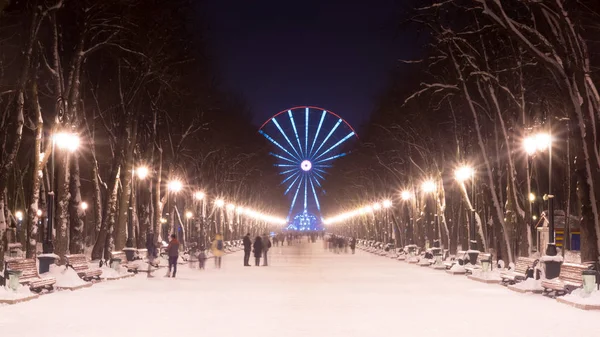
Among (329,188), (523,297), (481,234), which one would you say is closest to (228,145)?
(481,234)

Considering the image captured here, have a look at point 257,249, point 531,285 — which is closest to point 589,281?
point 531,285

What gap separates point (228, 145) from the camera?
6969 cm

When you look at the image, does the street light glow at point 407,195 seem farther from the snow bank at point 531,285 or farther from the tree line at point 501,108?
the snow bank at point 531,285

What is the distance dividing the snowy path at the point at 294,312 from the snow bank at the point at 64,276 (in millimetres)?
609

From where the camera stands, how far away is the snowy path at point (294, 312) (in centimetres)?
1538

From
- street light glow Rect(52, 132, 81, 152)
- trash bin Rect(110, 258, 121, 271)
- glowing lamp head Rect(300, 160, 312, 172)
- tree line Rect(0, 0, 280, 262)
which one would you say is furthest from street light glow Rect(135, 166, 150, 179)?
glowing lamp head Rect(300, 160, 312, 172)

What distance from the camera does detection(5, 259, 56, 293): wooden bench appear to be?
77.0 feet

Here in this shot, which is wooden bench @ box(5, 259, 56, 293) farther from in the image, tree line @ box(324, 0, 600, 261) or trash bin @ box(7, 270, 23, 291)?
tree line @ box(324, 0, 600, 261)

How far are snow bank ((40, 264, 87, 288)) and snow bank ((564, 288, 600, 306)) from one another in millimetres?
14232

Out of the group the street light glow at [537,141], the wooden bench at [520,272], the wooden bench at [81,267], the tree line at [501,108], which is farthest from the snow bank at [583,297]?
the wooden bench at [81,267]

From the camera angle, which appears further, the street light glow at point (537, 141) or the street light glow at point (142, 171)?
the street light glow at point (142, 171)

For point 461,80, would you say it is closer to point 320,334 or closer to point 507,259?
point 507,259

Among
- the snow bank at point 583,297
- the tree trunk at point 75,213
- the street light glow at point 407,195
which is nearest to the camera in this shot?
the snow bank at point 583,297

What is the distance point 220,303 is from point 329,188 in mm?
125275
